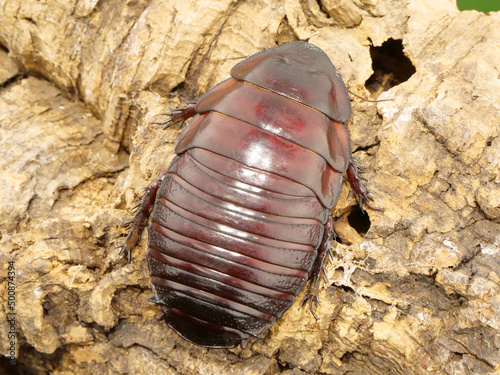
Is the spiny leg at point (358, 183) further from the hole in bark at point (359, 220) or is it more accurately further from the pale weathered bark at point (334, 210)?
the hole in bark at point (359, 220)

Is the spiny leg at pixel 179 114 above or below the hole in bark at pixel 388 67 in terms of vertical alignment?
below

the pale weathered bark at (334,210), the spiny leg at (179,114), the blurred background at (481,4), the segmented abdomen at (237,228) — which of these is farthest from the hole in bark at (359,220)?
the blurred background at (481,4)

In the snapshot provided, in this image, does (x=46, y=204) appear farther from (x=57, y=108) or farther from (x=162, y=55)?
(x=162, y=55)

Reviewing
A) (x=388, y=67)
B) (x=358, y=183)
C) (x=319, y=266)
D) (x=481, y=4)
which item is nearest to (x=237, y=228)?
(x=319, y=266)

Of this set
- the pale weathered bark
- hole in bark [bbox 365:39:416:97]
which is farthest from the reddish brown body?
hole in bark [bbox 365:39:416:97]

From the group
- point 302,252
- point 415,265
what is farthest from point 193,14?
point 415,265

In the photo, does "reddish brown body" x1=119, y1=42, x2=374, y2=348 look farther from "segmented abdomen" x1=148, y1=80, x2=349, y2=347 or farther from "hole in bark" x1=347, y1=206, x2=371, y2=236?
"hole in bark" x1=347, y1=206, x2=371, y2=236

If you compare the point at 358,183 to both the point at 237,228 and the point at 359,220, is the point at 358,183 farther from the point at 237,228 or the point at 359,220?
the point at 237,228
